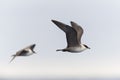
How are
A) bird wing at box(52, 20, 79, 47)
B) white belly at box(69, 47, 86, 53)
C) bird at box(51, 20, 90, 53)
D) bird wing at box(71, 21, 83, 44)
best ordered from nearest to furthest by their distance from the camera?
bird wing at box(52, 20, 79, 47) < bird at box(51, 20, 90, 53) < bird wing at box(71, 21, 83, 44) < white belly at box(69, 47, 86, 53)

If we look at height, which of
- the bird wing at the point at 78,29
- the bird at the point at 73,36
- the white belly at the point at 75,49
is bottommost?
the white belly at the point at 75,49

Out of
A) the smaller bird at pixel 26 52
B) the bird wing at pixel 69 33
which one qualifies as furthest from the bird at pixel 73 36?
the smaller bird at pixel 26 52

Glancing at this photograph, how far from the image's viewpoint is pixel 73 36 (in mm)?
35750

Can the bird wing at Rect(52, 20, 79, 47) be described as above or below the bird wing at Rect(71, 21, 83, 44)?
below

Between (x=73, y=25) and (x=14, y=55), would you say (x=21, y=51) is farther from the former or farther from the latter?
(x=73, y=25)

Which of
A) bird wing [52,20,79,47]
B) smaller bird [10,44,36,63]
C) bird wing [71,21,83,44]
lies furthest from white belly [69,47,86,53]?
smaller bird [10,44,36,63]

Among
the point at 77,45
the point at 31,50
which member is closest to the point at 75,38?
the point at 77,45

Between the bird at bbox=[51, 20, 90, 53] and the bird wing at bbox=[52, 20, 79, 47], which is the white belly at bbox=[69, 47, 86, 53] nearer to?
the bird at bbox=[51, 20, 90, 53]

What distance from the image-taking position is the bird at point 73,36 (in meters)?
34.9

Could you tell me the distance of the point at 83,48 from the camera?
119 feet

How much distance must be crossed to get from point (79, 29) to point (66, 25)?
42.8 inches

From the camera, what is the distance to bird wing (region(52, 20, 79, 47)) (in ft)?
113

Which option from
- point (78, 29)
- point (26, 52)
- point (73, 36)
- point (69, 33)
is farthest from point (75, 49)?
point (26, 52)

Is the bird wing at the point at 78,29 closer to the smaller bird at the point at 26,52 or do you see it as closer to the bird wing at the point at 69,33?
the bird wing at the point at 69,33
